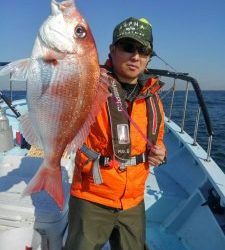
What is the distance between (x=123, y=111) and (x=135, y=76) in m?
0.33

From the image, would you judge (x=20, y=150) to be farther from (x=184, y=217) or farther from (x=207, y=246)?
(x=207, y=246)

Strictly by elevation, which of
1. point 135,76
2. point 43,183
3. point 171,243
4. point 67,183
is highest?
point 135,76

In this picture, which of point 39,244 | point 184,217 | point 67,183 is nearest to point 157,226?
point 184,217

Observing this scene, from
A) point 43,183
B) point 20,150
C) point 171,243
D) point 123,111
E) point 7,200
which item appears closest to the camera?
point 43,183

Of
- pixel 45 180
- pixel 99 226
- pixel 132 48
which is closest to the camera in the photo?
pixel 45 180

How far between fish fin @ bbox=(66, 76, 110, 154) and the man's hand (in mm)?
877

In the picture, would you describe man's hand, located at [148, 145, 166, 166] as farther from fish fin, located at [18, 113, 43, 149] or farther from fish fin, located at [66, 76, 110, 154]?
fish fin, located at [18, 113, 43, 149]

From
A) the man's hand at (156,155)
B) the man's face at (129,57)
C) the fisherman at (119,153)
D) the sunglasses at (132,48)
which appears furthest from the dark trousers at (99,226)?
the sunglasses at (132,48)

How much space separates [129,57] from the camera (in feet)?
9.54

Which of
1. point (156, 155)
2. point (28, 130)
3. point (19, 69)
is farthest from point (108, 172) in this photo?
point (19, 69)

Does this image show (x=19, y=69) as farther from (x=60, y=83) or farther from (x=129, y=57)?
(x=129, y=57)

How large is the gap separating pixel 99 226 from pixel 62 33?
1.64 metres

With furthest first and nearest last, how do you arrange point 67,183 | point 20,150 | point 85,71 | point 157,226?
point 20,150, point 157,226, point 67,183, point 85,71

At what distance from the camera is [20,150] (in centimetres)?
618
